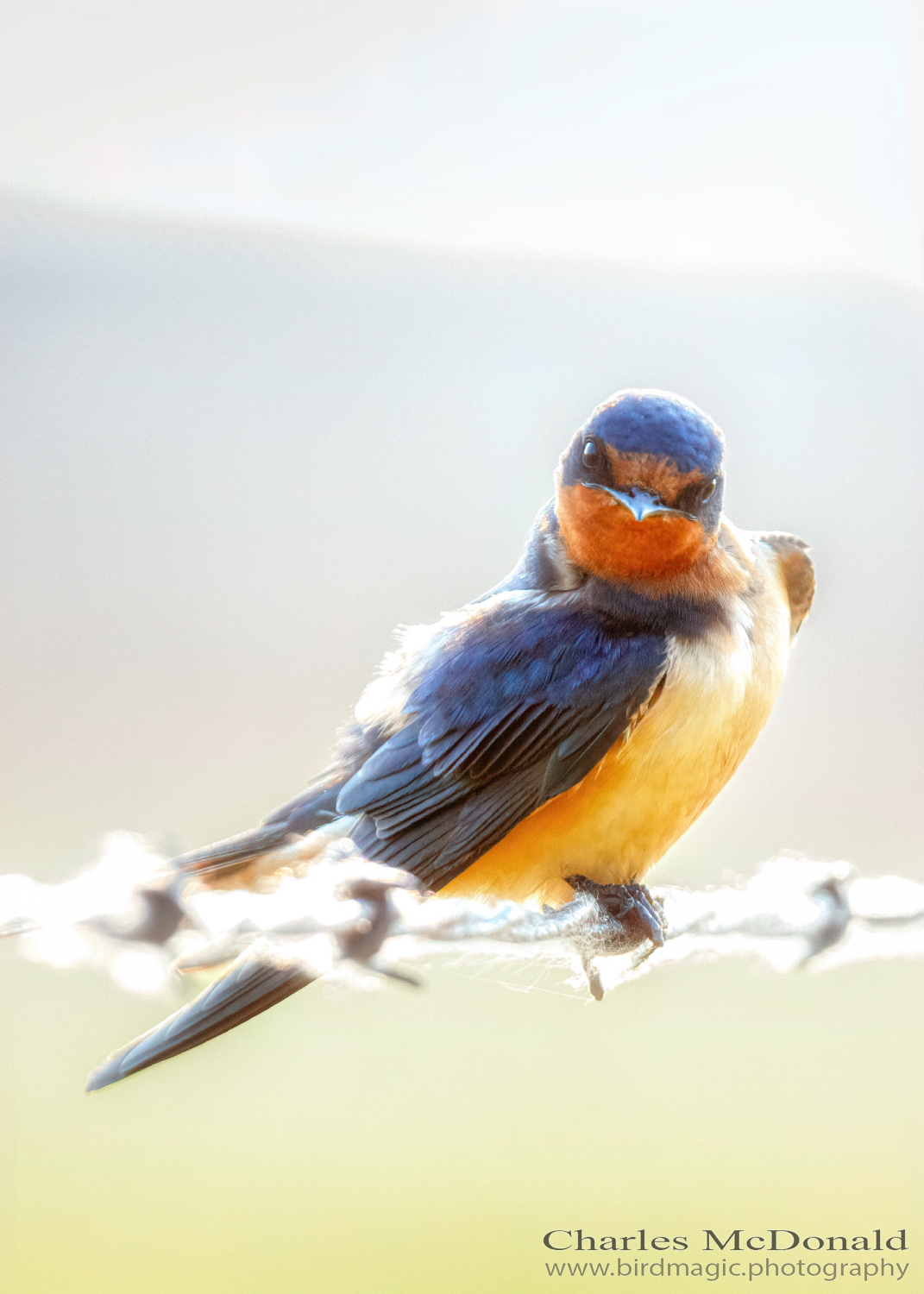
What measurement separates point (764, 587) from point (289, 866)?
612mm

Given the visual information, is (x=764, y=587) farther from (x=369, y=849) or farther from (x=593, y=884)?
(x=369, y=849)

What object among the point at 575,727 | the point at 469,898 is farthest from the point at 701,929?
the point at 469,898

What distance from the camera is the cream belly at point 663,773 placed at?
112 centimetres

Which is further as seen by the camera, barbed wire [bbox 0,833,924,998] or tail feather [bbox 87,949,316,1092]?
tail feather [bbox 87,949,316,1092]

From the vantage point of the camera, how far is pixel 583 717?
3.72 ft

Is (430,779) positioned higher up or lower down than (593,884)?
higher up

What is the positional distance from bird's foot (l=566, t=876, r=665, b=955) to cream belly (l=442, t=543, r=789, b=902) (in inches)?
0.5

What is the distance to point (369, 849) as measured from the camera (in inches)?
46.1

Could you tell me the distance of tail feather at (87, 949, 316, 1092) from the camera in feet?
3.56

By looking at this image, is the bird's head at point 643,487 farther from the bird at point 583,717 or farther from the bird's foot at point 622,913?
the bird's foot at point 622,913

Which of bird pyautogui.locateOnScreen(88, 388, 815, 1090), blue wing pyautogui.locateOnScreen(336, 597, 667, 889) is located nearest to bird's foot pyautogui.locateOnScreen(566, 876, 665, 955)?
bird pyautogui.locateOnScreen(88, 388, 815, 1090)

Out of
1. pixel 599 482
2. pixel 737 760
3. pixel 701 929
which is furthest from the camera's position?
pixel 737 760

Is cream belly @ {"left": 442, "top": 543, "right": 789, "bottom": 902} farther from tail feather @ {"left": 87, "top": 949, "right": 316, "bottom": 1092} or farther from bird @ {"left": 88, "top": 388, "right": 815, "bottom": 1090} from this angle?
tail feather @ {"left": 87, "top": 949, "right": 316, "bottom": 1092}

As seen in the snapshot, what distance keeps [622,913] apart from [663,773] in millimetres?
198
